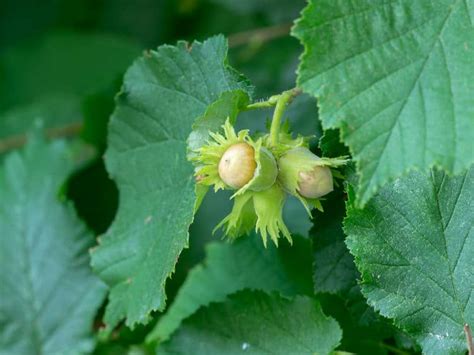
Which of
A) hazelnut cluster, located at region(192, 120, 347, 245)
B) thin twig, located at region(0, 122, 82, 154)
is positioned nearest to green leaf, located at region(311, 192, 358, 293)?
hazelnut cluster, located at region(192, 120, 347, 245)

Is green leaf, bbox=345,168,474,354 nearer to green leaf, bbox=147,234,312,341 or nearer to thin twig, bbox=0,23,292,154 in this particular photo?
green leaf, bbox=147,234,312,341

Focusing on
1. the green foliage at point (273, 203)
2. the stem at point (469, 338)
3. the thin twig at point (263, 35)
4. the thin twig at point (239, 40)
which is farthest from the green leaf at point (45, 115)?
the stem at point (469, 338)

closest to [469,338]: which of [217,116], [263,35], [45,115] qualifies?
[217,116]

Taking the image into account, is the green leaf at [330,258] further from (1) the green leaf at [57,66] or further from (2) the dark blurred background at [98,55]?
(1) the green leaf at [57,66]

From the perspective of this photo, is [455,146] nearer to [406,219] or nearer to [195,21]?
[406,219]

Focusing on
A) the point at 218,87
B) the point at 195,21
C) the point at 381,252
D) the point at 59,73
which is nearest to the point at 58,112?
the point at 59,73

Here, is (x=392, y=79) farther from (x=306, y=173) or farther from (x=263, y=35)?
(x=263, y=35)
